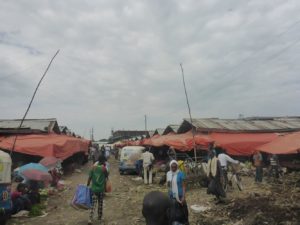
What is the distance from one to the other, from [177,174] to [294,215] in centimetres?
280

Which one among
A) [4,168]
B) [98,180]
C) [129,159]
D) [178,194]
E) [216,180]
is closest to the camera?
[178,194]

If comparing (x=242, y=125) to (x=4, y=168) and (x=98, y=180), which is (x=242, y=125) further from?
(x=4, y=168)

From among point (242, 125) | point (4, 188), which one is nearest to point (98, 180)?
point (4, 188)

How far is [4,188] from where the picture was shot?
30.8 feet

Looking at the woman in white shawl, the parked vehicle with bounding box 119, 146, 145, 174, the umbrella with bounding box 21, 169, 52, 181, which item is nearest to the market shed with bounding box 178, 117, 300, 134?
the parked vehicle with bounding box 119, 146, 145, 174

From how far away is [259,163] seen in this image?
679 inches

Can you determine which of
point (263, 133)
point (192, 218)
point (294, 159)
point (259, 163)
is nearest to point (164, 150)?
point (263, 133)

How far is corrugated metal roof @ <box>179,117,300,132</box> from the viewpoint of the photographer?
27362mm

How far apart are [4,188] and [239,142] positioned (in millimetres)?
18053

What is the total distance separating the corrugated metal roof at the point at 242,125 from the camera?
27.4 metres

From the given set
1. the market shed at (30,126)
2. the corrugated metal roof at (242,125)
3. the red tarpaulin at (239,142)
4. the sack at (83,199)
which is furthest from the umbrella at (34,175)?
the corrugated metal roof at (242,125)

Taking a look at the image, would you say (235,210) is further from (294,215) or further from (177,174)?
(177,174)

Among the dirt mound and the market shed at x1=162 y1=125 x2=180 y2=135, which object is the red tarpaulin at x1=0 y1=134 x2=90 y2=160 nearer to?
the market shed at x1=162 y1=125 x2=180 y2=135

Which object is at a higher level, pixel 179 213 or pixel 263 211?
pixel 179 213
